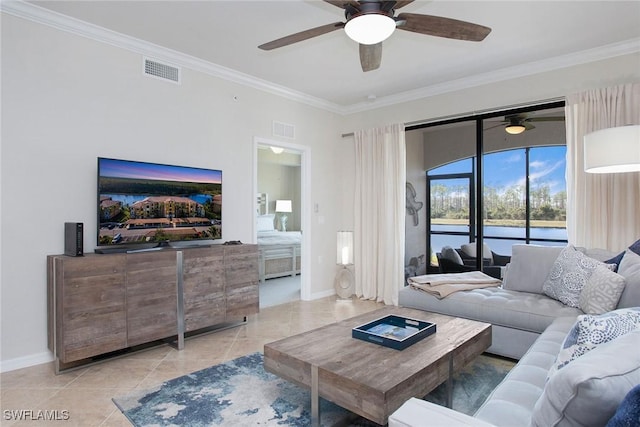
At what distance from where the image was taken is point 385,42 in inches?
143

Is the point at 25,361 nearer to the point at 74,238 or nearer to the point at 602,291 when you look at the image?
the point at 74,238

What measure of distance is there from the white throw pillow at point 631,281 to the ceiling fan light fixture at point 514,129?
79.6 inches

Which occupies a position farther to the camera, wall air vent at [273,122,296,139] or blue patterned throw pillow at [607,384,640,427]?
wall air vent at [273,122,296,139]

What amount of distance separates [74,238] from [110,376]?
1.12 metres

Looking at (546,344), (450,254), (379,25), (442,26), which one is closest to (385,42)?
(442,26)

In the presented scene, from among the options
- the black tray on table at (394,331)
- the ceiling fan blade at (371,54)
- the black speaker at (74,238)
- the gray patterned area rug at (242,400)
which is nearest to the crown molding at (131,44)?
A: the black speaker at (74,238)

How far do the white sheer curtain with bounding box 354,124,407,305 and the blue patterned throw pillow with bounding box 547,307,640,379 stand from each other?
3815mm

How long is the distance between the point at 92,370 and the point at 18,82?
2360mm

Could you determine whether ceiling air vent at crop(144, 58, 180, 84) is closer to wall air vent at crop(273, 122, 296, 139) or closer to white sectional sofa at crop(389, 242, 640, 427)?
wall air vent at crop(273, 122, 296, 139)

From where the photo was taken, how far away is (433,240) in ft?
16.8

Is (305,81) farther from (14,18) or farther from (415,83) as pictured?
(14,18)

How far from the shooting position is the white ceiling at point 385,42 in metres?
2.99

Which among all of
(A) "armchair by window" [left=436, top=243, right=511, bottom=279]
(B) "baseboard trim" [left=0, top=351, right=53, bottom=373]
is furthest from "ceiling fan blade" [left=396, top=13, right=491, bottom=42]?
(B) "baseboard trim" [left=0, top=351, right=53, bottom=373]

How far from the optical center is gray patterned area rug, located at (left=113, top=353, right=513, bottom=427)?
2.23 m
